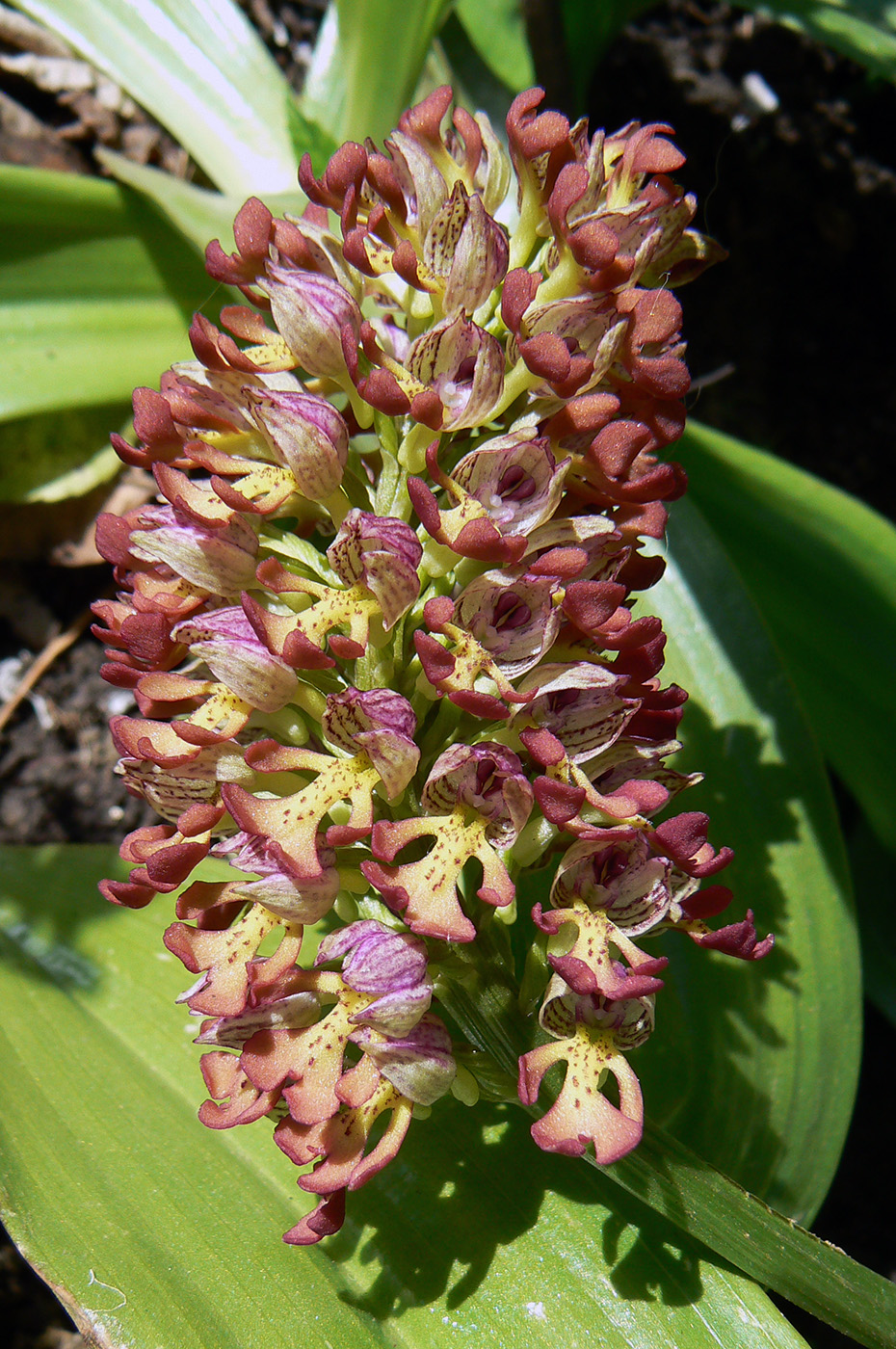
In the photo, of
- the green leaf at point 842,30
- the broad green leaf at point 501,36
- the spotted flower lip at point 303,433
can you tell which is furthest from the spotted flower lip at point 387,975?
the broad green leaf at point 501,36

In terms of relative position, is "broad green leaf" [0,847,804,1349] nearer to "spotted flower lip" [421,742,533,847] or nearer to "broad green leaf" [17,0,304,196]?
"spotted flower lip" [421,742,533,847]

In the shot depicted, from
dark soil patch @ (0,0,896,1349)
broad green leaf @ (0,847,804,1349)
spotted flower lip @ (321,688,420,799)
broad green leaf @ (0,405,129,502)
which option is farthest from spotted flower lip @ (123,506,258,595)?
dark soil patch @ (0,0,896,1349)

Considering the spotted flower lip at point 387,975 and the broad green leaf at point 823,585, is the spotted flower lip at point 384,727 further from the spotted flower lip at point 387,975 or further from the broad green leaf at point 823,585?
the broad green leaf at point 823,585

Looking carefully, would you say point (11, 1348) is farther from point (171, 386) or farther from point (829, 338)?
point (829, 338)

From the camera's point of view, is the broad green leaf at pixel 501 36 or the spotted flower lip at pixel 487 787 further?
the broad green leaf at pixel 501 36

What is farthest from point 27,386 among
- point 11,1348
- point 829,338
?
point 829,338

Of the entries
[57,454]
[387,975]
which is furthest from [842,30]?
[387,975]
